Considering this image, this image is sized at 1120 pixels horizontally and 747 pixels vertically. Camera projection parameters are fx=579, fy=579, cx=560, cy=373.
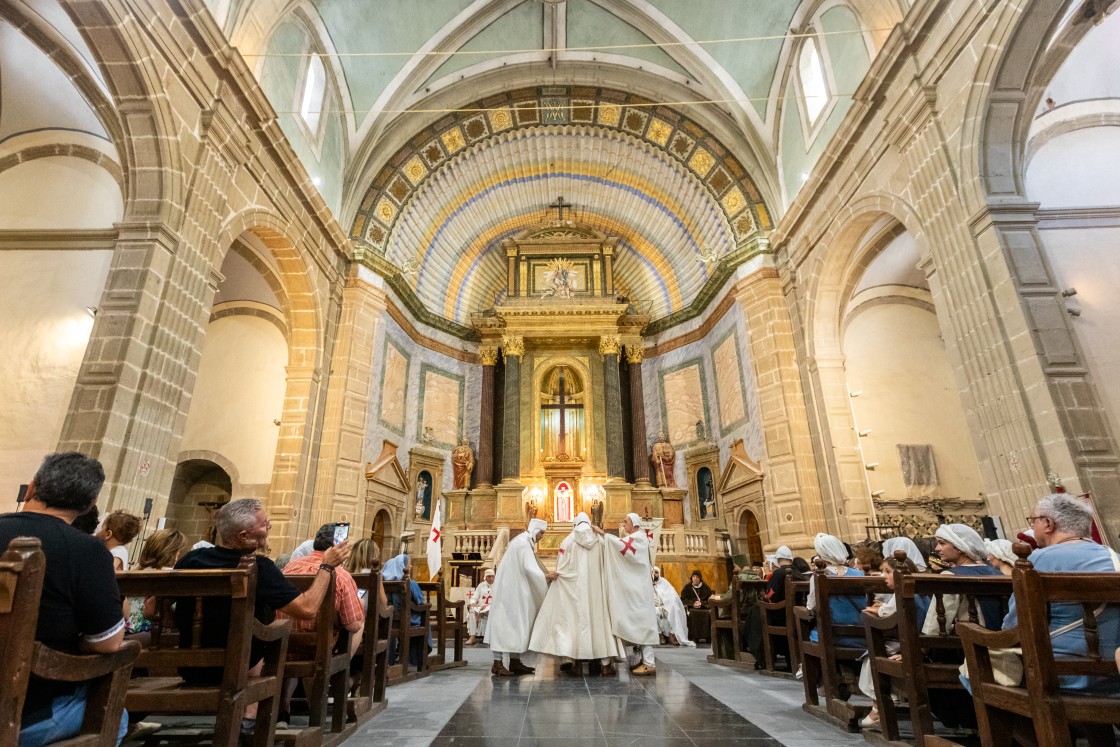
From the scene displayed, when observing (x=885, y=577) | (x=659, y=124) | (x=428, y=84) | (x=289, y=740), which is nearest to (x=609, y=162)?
(x=659, y=124)

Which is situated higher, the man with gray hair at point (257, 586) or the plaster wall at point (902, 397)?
the plaster wall at point (902, 397)

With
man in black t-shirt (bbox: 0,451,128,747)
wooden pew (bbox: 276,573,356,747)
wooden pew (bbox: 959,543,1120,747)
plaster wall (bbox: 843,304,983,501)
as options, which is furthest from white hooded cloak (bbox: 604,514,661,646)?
plaster wall (bbox: 843,304,983,501)

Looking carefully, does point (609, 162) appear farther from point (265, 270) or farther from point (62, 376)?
point (62, 376)

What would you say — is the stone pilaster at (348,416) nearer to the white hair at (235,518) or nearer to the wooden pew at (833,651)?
the white hair at (235,518)

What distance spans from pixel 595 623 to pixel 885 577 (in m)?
2.83

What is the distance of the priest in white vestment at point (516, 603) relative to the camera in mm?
5613

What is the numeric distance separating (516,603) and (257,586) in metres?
3.43

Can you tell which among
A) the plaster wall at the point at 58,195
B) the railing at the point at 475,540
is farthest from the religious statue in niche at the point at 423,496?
the plaster wall at the point at 58,195

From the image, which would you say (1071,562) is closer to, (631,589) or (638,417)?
(631,589)

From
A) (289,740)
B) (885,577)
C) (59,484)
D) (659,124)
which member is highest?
(659,124)

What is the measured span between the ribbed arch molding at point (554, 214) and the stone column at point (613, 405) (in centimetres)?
231

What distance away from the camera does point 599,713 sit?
12.6ft

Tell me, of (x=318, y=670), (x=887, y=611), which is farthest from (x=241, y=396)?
(x=887, y=611)

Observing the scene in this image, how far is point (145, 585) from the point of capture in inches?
94.4
